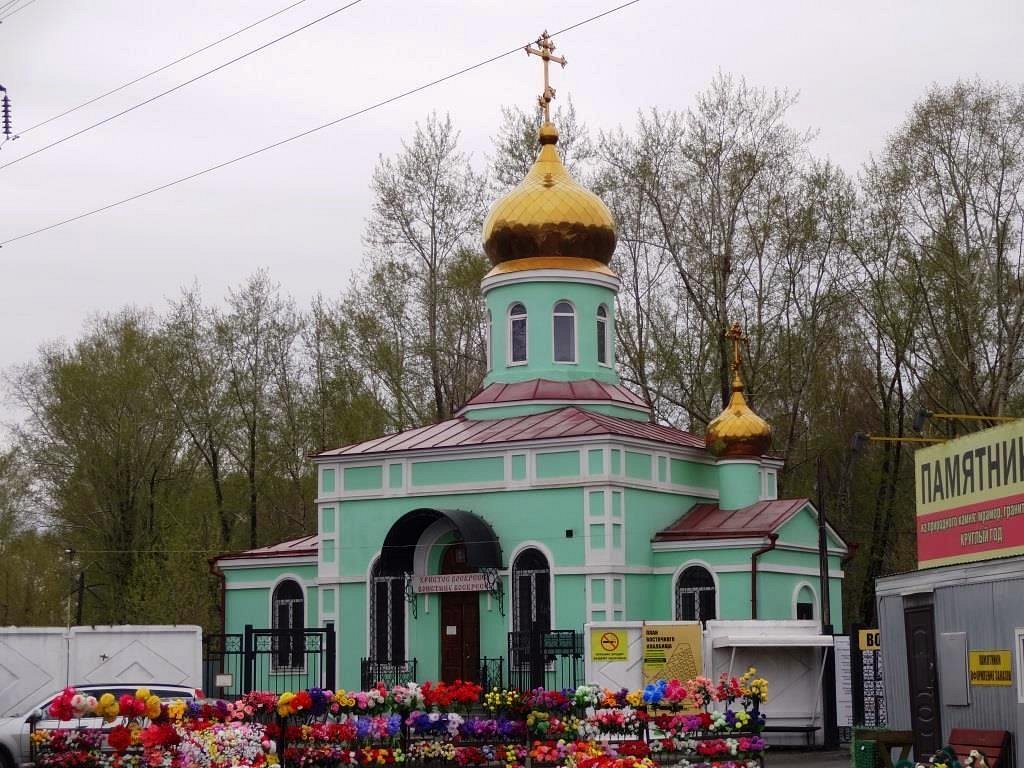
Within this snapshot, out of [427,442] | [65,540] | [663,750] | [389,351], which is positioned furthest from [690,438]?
[65,540]

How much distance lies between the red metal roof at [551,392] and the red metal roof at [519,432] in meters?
0.45

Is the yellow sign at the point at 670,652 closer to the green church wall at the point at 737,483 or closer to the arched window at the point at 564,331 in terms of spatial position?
the green church wall at the point at 737,483

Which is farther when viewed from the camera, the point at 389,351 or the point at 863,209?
the point at 389,351

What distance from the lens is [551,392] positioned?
3155 cm

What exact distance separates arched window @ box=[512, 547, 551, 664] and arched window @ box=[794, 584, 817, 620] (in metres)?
4.50

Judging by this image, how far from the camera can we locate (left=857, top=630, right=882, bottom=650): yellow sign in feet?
70.9

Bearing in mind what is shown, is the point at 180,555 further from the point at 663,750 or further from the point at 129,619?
the point at 663,750

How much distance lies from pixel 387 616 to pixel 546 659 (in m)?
4.19

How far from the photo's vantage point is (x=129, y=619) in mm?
43156

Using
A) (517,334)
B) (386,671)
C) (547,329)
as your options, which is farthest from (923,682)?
(517,334)

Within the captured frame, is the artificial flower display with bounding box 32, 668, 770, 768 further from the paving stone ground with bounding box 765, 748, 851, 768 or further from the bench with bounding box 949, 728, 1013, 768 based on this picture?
the paving stone ground with bounding box 765, 748, 851, 768

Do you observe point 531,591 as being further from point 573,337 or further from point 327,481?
point 573,337

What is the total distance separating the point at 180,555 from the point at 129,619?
267 cm

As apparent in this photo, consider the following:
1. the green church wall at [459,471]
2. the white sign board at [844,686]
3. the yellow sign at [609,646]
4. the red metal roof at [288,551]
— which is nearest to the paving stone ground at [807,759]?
the white sign board at [844,686]
